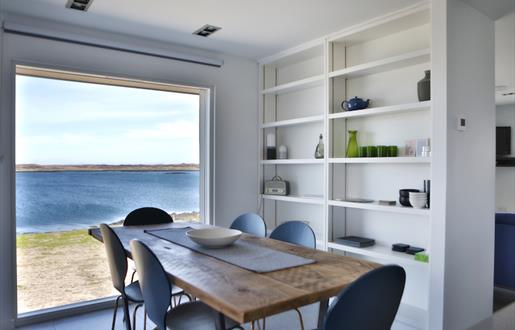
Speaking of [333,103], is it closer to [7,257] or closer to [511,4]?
[511,4]

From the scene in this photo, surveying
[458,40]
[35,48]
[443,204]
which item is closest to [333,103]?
[458,40]

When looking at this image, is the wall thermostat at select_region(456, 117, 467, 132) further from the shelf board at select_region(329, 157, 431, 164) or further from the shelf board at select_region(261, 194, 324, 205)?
the shelf board at select_region(261, 194, 324, 205)

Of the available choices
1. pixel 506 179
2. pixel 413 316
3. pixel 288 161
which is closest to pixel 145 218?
pixel 288 161

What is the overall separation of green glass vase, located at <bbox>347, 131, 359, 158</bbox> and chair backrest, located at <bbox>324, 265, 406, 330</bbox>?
1977 mm

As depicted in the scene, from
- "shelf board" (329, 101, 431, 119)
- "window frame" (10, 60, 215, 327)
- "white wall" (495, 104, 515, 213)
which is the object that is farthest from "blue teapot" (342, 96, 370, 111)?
"white wall" (495, 104, 515, 213)

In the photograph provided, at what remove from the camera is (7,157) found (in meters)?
2.89

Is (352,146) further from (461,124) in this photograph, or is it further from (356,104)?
(461,124)

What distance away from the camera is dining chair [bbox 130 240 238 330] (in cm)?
162

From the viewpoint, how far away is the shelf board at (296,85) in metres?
3.56

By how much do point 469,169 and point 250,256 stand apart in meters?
1.82

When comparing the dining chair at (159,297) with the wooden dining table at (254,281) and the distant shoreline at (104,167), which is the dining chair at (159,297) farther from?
the distant shoreline at (104,167)

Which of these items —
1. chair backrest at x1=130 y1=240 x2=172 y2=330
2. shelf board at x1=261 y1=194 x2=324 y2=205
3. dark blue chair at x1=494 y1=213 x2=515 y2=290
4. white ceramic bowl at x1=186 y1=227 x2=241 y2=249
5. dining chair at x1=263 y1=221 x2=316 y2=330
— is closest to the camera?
chair backrest at x1=130 y1=240 x2=172 y2=330

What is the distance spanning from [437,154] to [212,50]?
246 centimetres

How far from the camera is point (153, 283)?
1659mm
